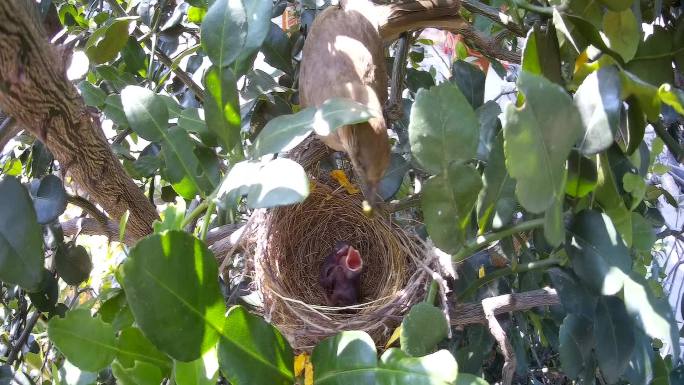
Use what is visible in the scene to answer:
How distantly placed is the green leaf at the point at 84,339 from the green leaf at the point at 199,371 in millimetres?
63

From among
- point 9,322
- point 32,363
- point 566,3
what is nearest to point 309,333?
point 566,3

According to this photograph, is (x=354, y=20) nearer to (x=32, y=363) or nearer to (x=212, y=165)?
A: (x=212, y=165)

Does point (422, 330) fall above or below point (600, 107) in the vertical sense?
below

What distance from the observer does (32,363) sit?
108cm

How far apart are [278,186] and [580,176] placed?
0.68 feet

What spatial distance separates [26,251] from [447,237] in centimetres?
35

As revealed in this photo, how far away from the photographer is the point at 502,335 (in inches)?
21.5

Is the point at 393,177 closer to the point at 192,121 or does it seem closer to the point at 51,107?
the point at 192,121

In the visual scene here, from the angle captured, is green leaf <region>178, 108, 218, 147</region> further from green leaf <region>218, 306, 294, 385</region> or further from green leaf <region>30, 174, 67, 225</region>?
green leaf <region>218, 306, 294, 385</region>

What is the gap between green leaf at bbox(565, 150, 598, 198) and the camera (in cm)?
41

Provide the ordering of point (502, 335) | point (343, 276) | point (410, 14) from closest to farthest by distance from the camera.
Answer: point (502, 335) → point (410, 14) → point (343, 276)

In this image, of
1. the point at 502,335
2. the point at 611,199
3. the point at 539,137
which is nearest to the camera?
the point at 539,137

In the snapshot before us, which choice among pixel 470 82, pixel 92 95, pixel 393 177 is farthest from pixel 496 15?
pixel 92 95

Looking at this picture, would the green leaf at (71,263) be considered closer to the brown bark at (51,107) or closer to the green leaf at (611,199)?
the brown bark at (51,107)
